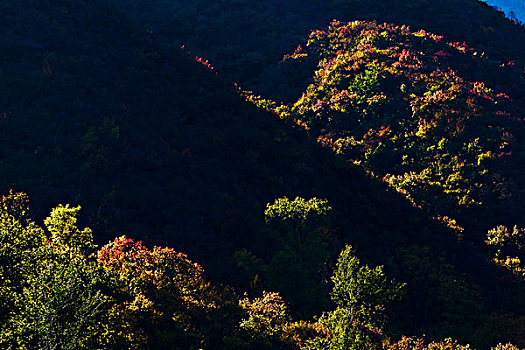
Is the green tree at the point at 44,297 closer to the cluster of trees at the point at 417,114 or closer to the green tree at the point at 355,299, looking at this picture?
the green tree at the point at 355,299

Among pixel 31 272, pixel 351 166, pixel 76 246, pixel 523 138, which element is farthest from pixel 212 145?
pixel 523 138

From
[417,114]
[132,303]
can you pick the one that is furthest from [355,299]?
[417,114]

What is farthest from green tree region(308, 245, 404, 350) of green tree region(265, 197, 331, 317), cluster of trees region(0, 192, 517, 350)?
green tree region(265, 197, 331, 317)

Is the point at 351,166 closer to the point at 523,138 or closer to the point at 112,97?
the point at 523,138

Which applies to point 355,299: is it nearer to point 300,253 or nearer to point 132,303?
point 300,253

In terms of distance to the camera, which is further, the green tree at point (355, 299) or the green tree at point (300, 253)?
the green tree at point (300, 253)

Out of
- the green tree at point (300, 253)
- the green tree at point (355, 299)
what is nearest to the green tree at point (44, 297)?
the green tree at point (355, 299)

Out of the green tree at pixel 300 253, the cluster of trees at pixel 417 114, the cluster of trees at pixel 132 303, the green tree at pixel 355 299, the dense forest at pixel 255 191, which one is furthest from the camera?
the cluster of trees at pixel 417 114

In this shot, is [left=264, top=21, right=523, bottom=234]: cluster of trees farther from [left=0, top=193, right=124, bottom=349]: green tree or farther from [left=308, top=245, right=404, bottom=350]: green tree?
[left=0, top=193, right=124, bottom=349]: green tree
